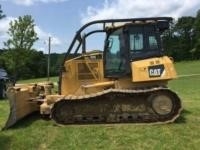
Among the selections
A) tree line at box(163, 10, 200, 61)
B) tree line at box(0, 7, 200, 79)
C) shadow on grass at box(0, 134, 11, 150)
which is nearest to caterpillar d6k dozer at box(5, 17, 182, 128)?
shadow on grass at box(0, 134, 11, 150)

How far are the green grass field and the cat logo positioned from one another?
1300mm

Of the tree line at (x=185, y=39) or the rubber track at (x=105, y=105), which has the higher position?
the tree line at (x=185, y=39)

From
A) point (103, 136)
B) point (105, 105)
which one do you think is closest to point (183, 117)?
point (105, 105)

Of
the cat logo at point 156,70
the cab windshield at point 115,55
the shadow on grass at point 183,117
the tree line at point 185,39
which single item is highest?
the tree line at point 185,39

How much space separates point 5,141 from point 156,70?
441 centimetres

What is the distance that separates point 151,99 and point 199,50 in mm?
105207

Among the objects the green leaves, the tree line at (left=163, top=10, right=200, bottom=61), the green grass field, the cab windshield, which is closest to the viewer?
the green grass field

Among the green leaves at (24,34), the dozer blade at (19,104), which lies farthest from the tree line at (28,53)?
the dozer blade at (19,104)

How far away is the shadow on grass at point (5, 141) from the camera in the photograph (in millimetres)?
11416

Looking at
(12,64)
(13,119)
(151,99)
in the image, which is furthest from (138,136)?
(12,64)

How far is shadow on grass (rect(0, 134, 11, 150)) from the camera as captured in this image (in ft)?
37.5

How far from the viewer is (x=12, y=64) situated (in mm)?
78688

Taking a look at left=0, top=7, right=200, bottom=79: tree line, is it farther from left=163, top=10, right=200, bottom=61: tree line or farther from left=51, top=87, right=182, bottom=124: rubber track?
left=51, top=87, right=182, bottom=124: rubber track

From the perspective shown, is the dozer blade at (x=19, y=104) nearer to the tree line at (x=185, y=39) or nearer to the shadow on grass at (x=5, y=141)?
the shadow on grass at (x=5, y=141)
